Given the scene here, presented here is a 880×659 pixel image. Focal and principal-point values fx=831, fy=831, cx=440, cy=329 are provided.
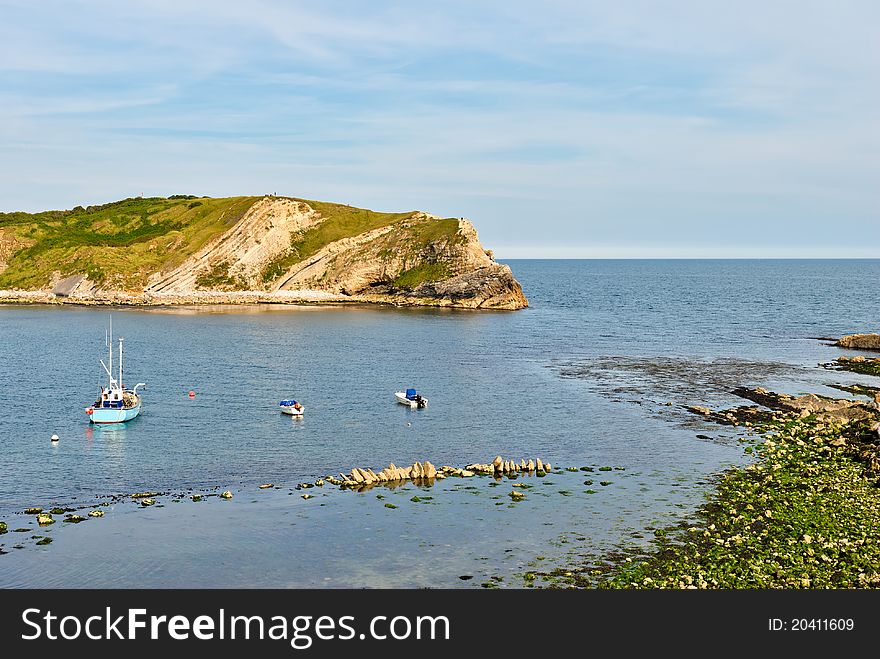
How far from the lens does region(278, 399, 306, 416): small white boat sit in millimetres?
76125

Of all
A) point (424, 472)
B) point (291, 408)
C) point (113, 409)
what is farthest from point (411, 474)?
point (113, 409)

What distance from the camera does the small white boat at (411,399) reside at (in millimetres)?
80875

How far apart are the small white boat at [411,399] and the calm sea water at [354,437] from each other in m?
1.26

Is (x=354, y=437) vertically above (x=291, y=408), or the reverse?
(x=291, y=408)

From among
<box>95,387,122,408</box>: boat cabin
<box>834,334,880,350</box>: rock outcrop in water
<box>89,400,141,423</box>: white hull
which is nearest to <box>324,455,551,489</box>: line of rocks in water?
<box>89,400,141,423</box>: white hull

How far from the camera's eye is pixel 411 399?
81500 millimetres

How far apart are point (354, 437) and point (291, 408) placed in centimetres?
1031

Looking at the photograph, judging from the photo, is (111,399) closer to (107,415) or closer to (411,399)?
(107,415)

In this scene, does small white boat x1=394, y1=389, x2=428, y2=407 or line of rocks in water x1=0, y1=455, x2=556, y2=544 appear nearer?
line of rocks in water x1=0, y1=455, x2=556, y2=544

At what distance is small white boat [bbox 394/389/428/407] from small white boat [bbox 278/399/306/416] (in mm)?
10428

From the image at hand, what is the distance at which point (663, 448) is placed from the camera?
64.2 m

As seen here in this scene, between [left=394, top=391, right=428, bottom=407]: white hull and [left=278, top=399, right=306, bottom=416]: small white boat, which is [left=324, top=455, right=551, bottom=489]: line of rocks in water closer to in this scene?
[left=278, top=399, right=306, bottom=416]: small white boat
